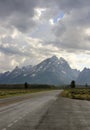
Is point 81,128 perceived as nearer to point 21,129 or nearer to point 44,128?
point 44,128

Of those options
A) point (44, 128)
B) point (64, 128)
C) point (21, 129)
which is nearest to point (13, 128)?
point (21, 129)

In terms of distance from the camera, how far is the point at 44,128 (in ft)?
54.8

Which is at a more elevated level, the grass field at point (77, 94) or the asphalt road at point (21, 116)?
the grass field at point (77, 94)

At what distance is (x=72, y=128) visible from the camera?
17109 mm

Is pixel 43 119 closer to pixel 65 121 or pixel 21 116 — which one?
pixel 65 121

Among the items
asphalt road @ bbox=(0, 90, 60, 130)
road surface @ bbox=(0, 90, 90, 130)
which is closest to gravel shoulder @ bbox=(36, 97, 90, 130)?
road surface @ bbox=(0, 90, 90, 130)

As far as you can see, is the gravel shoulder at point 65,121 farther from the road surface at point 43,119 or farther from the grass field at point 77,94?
the grass field at point 77,94

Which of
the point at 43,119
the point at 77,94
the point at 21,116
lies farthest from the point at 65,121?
the point at 77,94

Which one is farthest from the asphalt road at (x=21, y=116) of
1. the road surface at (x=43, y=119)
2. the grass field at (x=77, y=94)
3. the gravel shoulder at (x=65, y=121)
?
the grass field at (x=77, y=94)

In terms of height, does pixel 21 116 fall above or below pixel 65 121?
above

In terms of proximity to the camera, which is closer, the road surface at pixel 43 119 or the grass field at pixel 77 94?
the road surface at pixel 43 119

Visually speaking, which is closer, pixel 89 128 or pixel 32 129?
pixel 32 129

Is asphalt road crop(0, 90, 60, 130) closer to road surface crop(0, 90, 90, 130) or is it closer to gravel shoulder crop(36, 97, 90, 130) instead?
road surface crop(0, 90, 90, 130)

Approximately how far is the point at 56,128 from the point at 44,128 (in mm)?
628
